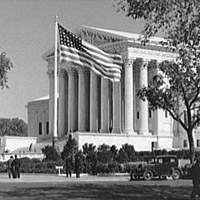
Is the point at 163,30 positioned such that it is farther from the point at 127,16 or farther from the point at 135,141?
the point at 135,141

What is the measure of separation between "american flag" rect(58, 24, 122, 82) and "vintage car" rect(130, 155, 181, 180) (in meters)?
11.7

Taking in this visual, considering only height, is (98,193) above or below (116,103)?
below

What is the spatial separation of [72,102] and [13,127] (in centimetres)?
8168

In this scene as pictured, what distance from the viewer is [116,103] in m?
104

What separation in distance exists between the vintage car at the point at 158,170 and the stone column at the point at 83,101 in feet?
197

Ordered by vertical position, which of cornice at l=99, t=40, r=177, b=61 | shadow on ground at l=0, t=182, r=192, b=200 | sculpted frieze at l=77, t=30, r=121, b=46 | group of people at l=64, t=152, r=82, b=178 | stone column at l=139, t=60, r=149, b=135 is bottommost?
shadow on ground at l=0, t=182, r=192, b=200

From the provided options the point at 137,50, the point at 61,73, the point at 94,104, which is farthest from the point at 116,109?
the point at 61,73

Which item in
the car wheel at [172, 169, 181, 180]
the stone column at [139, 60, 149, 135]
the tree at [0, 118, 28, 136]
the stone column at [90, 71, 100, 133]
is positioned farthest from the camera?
the tree at [0, 118, 28, 136]

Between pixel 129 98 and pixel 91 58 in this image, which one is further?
pixel 129 98

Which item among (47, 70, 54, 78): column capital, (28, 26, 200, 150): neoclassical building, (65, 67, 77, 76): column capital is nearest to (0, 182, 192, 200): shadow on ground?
(28, 26, 200, 150): neoclassical building

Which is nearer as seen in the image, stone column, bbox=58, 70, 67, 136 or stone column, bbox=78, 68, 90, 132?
stone column, bbox=78, 68, 90, 132

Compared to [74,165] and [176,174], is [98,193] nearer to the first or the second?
[176,174]

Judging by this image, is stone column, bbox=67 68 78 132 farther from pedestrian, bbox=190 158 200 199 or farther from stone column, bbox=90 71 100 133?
pedestrian, bbox=190 158 200 199

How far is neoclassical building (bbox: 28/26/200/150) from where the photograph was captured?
101 meters
